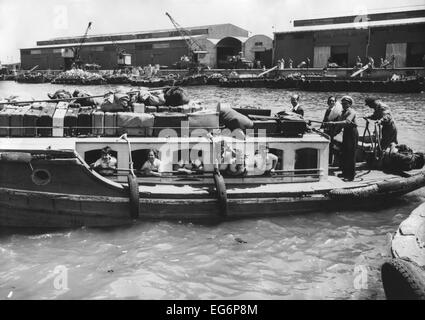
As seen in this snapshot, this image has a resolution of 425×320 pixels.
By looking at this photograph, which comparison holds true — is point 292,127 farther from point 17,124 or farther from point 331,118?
point 17,124

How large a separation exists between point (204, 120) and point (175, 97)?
993 millimetres

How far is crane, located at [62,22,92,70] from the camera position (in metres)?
69.1

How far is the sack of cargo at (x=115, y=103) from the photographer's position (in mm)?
9288

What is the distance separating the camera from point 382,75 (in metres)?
39.4

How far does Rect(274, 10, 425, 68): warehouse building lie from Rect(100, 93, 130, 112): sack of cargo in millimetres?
34964

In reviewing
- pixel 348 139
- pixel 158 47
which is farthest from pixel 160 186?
pixel 158 47

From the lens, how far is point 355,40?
42.7m

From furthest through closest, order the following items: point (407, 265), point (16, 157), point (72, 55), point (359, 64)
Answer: point (72, 55) < point (359, 64) < point (16, 157) < point (407, 265)

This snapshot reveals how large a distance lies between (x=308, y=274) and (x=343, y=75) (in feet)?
121

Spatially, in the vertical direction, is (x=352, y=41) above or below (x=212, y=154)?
above

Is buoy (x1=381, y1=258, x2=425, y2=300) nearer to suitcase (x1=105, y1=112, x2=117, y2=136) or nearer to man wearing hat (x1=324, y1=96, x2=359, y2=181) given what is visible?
man wearing hat (x1=324, y1=96, x2=359, y2=181)

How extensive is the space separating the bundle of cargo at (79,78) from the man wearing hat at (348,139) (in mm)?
52555

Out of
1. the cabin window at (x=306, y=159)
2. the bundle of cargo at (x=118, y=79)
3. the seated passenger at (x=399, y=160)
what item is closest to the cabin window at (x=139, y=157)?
the cabin window at (x=306, y=159)
